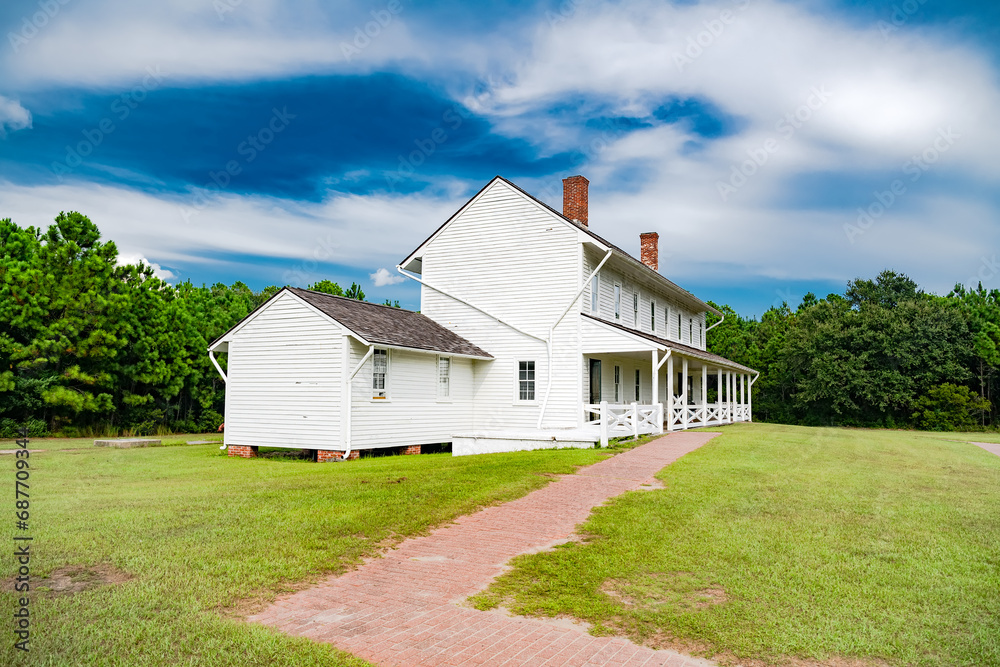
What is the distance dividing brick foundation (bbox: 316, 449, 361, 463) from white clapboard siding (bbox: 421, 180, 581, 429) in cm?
619

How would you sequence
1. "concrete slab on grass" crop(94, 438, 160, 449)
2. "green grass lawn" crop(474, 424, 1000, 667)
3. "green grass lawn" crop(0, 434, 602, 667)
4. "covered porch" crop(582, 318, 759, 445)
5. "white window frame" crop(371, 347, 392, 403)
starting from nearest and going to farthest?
"green grass lawn" crop(0, 434, 602, 667) → "green grass lawn" crop(474, 424, 1000, 667) → "white window frame" crop(371, 347, 392, 403) → "covered porch" crop(582, 318, 759, 445) → "concrete slab on grass" crop(94, 438, 160, 449)

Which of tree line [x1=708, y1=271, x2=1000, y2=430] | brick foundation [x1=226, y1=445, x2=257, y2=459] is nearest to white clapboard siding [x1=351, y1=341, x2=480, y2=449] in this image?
brick foundation [x1=226, y1=445, x2=257, y2=459]

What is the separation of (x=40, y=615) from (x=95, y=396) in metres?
27.0

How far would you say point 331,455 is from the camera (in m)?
17.9

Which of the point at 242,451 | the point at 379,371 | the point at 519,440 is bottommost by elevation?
the point at 242,451

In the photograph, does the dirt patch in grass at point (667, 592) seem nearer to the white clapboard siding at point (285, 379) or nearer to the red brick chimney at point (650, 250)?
the white clapboard siding at point (285, 379)

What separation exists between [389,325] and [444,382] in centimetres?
298

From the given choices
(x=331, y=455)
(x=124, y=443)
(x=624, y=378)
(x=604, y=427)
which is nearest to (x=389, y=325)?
(x=331, y=455)

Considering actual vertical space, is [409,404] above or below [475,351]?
below

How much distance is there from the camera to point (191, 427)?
33531mm

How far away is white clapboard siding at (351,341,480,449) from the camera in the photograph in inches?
714

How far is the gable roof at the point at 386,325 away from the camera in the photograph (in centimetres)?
1817

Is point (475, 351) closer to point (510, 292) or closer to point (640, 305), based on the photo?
point (510, 292)

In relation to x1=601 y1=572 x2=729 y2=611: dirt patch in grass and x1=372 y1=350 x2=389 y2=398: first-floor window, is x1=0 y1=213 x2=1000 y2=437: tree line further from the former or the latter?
x1=601 y1=572 x2=729 y2=611: dirt patch in grass
